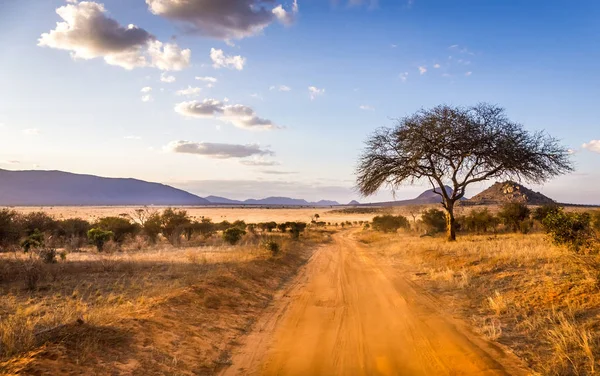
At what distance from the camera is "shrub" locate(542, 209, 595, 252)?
11180 mm

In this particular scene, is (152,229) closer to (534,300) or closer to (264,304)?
(264,304)

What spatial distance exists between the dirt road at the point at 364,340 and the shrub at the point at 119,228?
2280 centimetres

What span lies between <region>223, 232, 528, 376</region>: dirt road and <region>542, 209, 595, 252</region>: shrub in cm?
463

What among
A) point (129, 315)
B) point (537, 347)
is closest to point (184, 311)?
point (129, 315)

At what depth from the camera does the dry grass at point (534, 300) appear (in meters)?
6.29

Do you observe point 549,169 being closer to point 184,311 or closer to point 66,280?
point 184,311

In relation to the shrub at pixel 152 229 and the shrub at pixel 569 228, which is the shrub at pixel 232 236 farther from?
the shrub at pixel 569 228

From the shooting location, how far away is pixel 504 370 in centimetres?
604

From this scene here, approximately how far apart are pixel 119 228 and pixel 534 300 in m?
29.9

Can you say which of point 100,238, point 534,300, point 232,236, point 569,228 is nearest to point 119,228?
point 100,238

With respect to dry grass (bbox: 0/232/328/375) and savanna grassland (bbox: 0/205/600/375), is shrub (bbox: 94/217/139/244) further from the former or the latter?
dry grass (bbox: 0/232/328/375)

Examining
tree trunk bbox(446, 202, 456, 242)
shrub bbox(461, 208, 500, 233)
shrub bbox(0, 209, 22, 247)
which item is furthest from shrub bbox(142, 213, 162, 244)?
shrub bbox(461, 208, 500, 233)

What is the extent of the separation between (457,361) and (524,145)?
2279 cm

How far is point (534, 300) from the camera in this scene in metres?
9.25
